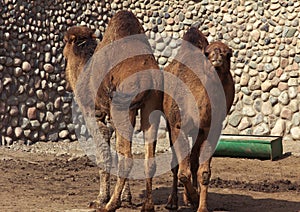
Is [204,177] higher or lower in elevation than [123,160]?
lower

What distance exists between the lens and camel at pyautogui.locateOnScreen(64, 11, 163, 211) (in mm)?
6316

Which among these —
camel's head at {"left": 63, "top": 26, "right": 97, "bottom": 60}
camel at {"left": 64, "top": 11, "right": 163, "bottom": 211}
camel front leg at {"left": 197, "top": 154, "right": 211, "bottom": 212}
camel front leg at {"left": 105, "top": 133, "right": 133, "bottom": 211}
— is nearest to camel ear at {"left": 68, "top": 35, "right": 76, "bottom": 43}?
camel's head at {"left": 63, "top": 26, "right": 97, "bottom": 60}

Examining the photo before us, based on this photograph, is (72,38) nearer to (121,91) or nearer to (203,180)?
(121,91)

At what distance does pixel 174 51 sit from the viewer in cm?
1313

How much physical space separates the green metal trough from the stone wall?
1.20 m

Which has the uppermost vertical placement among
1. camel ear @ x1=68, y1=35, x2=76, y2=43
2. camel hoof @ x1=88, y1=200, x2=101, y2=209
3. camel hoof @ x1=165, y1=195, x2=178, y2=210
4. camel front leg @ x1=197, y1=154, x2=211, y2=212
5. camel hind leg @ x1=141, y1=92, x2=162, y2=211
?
camel ear @ x1=68, y1=35, x2=76, y2=43

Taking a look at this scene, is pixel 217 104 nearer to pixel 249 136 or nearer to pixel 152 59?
pixel 152 59

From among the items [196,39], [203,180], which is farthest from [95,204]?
[196,39]

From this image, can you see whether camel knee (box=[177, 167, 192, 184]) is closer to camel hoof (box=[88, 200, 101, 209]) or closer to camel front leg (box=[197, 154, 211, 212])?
camel front leg (box=[197, 154, 211, 212])

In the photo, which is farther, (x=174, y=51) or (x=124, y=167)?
(x=174, y=51)

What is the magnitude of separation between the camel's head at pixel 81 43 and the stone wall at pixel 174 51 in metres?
4.64

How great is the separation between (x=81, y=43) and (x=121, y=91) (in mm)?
1388

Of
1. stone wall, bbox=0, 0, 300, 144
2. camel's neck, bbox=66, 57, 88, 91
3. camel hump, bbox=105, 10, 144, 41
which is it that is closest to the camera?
camel hump, bbox=105, 10, 144, 41

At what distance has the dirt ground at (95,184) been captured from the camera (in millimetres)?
7461
